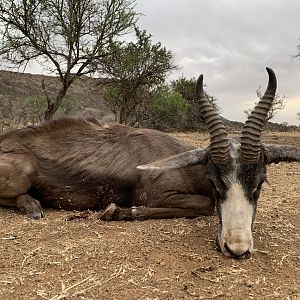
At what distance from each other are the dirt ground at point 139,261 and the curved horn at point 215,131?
0.86 metres

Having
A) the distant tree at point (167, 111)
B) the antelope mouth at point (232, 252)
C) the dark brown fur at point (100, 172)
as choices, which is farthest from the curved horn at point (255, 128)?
the distant tree at point (167, 111)

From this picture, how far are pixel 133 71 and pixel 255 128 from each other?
1903cm

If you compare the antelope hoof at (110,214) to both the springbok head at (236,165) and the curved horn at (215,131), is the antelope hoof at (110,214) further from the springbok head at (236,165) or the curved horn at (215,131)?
the curved horn at (215,131)

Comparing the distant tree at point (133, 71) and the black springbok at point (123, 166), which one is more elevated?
the distant tree at point (133, 71)

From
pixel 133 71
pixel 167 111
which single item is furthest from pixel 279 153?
pixel 167 111

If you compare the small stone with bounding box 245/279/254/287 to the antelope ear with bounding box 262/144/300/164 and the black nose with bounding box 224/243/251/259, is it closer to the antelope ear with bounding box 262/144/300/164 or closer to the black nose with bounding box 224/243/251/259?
the black nose with bounding box 224/243/251/259

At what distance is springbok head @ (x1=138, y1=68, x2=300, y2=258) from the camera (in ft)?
13.2

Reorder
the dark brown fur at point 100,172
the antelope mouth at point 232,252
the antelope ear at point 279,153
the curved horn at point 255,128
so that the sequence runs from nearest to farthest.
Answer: the antelope mouth at point 232,252
the curved horn at point 255,128
the antelope ear at point 279,153
the dark brown fur at point 100,172

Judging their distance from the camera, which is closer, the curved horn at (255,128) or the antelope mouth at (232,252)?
the antelope mouth at (232,252)

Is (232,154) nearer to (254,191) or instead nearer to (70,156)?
(254,191)

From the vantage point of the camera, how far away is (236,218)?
407cm

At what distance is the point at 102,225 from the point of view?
5.08 meters

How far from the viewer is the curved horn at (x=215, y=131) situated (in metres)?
4.54

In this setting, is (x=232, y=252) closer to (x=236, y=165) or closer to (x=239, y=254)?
(x=239, y=254)
